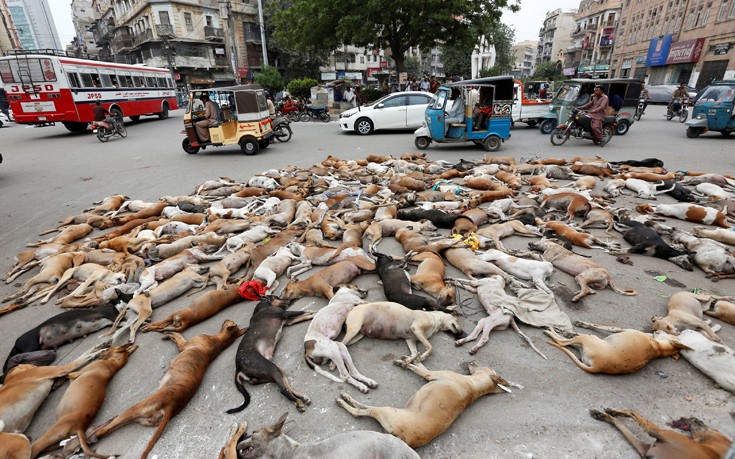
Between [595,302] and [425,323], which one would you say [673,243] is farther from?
[425,323]

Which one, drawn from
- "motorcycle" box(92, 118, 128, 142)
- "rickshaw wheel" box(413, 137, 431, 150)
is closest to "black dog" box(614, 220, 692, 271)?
"rickshaw wheel" box(413, 137, 431, 150)

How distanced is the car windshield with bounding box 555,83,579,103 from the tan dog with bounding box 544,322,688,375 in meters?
13.3

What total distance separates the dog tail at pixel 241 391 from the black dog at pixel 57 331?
201 centimetres

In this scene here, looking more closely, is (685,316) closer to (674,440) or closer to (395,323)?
(674,440)

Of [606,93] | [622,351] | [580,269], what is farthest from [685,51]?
[622,351]

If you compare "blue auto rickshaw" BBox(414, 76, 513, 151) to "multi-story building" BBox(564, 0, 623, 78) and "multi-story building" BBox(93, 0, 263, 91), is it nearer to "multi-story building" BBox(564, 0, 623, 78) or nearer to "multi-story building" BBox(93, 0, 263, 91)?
"multi-story building" BBox(93, 0, 263, 91)

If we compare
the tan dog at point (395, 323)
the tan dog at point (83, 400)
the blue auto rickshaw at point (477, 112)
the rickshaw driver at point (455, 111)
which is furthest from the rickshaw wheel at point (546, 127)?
the tan dog at point (83, 400)

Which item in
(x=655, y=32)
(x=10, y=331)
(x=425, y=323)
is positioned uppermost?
(x=655, y=32)

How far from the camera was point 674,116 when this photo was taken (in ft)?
64.2

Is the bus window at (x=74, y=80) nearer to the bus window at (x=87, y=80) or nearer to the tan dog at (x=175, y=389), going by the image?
the bus window at (x=87, y=80)

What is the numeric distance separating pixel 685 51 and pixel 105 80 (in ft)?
159

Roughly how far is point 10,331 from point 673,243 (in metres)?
8.44

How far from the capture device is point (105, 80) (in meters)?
18.8

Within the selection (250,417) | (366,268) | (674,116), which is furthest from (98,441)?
(674,116)
